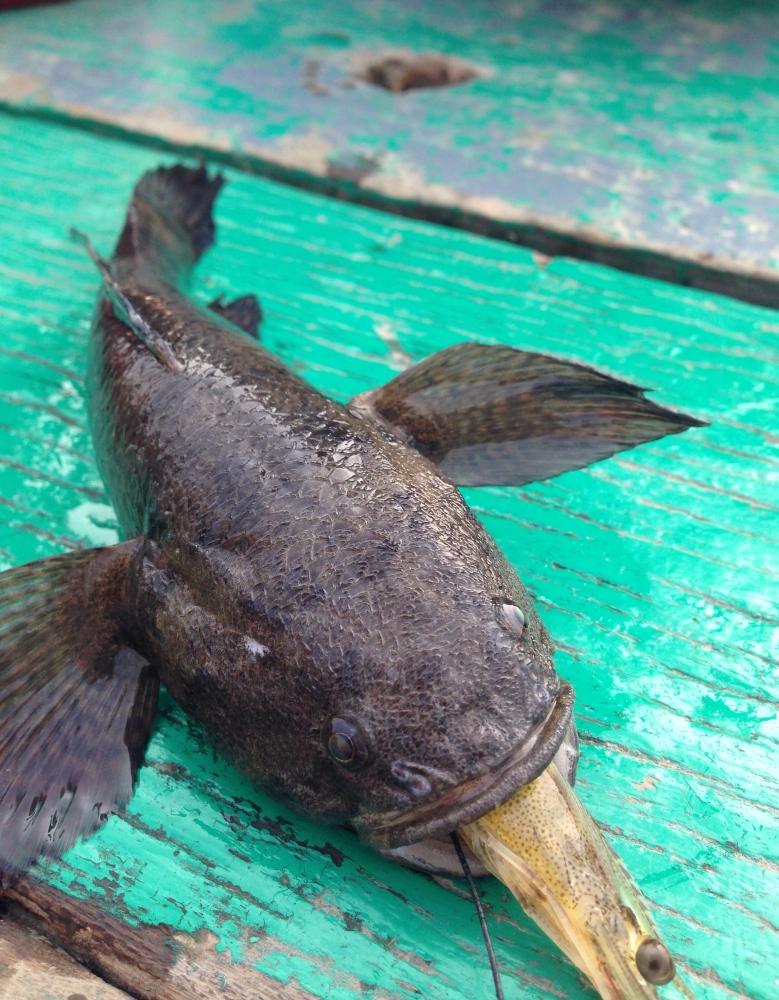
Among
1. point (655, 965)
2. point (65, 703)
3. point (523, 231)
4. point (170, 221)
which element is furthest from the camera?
point (523, 231)

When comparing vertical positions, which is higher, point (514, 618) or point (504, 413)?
point (504, 413)

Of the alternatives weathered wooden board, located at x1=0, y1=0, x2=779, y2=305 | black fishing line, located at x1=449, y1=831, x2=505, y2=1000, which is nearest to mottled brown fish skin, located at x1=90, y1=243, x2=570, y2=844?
black fishing line, located at x1=449, y1=831, x2=505, y2=1000

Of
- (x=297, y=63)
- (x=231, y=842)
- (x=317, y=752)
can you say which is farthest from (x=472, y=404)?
(x=297, y=63)

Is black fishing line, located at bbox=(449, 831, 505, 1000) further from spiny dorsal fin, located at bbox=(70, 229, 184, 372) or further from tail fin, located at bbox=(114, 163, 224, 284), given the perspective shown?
tail fin, located at bbox=(114, 163, 224, 284)

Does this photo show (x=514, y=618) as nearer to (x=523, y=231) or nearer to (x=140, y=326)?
(x=140, y=326)

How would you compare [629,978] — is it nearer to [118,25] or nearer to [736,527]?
[736,527]

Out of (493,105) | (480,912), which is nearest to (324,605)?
(480,912)
